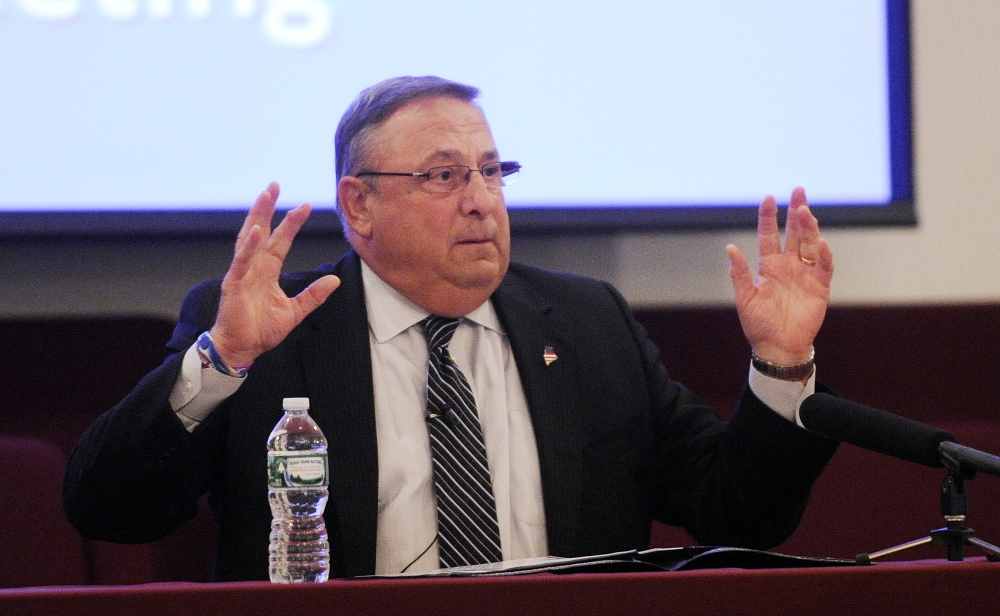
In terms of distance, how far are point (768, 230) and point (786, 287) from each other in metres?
0.10

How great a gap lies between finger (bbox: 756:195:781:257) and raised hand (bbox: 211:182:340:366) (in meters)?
0.71

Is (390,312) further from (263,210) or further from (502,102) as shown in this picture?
(502,102)

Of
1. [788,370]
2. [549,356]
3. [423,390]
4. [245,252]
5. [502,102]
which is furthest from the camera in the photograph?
[502,102]

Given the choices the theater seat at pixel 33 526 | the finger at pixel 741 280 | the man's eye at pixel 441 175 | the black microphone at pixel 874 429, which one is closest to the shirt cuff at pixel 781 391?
the finger at pixel 741 280

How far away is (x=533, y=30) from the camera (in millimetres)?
2596

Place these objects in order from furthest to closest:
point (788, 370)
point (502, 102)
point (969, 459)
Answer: point (502, 102) < point (788, 370) < point (969, 459)

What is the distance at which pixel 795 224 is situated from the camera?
183 centimetres

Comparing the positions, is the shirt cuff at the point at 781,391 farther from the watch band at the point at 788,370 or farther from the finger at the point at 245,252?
the finger at the point at 245,252

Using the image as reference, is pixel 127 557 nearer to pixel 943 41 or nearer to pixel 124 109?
pixel 124 109

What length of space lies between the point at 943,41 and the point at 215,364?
2068 mm

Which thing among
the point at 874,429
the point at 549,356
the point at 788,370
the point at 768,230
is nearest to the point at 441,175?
the point at 549,356

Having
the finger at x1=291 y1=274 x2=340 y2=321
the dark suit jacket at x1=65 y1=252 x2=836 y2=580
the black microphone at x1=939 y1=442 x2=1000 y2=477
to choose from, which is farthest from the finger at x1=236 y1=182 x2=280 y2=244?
the black microphone at x1=939 y1=442 x2=1000 y2=477

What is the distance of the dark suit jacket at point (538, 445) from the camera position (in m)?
1.80

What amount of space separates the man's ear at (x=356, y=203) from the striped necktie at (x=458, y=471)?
307 millimetres
